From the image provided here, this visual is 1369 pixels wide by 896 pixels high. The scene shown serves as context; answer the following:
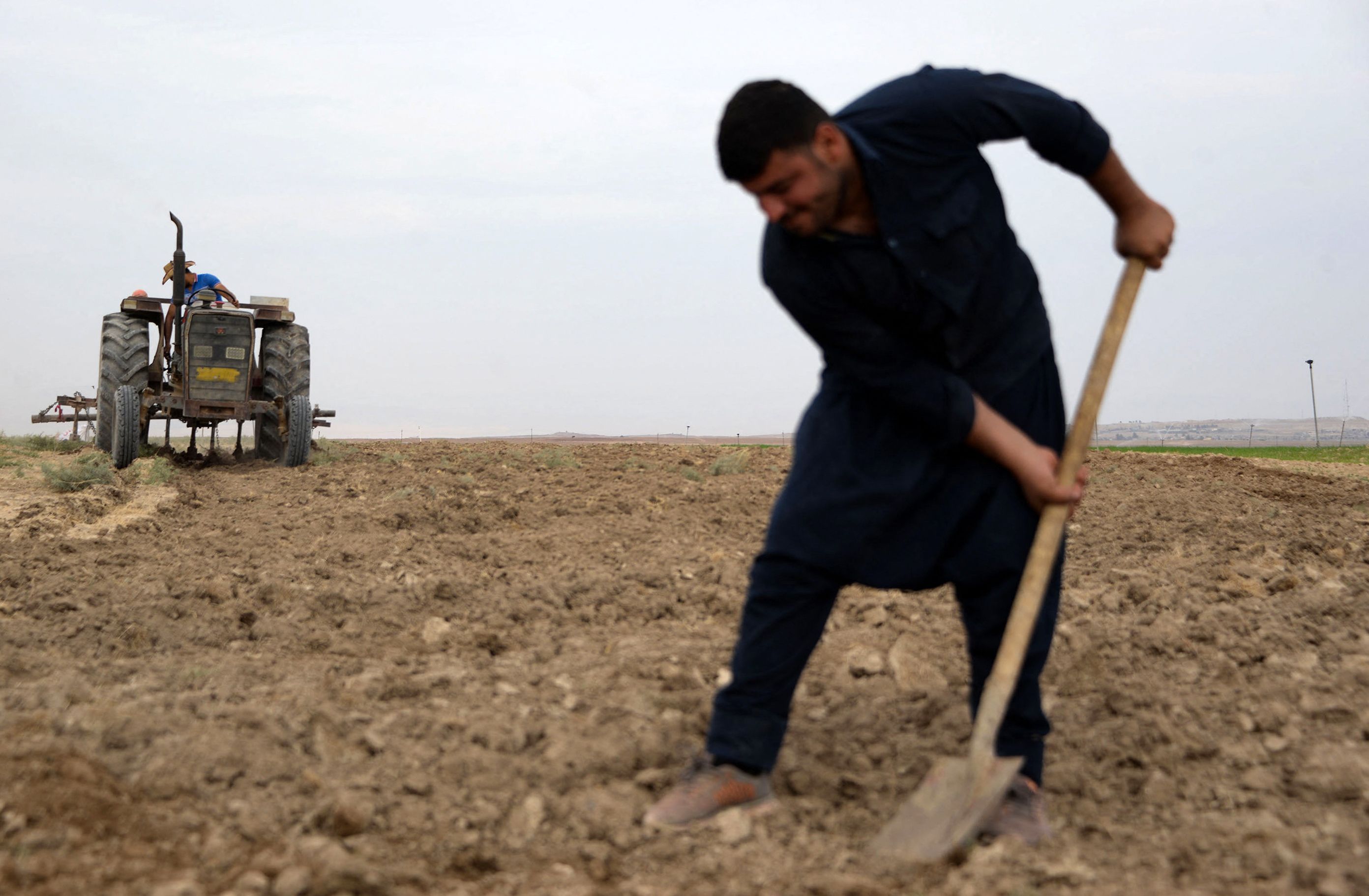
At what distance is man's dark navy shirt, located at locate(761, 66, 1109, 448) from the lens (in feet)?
7.00

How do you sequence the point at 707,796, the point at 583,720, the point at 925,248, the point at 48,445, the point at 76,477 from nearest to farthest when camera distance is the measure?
1. the point at 925,248
2. the point at 707,796
3. the point at 583,720
4. the point at 76,477
5. the point at 48,445

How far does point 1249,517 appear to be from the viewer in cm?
733

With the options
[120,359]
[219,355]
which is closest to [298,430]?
[219,355]

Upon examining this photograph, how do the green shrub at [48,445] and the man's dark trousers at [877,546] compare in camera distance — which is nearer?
the man's dark trousers at [877,546]

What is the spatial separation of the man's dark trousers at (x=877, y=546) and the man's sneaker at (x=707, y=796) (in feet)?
0.14

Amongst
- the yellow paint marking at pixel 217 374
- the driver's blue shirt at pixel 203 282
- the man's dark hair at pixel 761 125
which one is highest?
the driver's blue shirt at pixel 203 282

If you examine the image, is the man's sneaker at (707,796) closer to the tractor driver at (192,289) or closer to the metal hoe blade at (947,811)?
the metal hoe blade at (947,811)

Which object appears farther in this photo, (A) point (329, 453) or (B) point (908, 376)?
(A) point (329, 453)

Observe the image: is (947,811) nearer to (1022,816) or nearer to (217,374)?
(1022,816)

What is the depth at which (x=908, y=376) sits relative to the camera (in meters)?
2.16

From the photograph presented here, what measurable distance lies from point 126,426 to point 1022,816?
1059 cm

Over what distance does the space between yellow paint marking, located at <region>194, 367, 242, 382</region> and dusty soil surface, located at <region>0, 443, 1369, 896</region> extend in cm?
541

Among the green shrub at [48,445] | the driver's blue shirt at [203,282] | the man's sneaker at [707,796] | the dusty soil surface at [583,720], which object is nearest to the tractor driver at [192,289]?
the driver's blue shirt at [203,282]

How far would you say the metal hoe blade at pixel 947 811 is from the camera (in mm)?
2203
